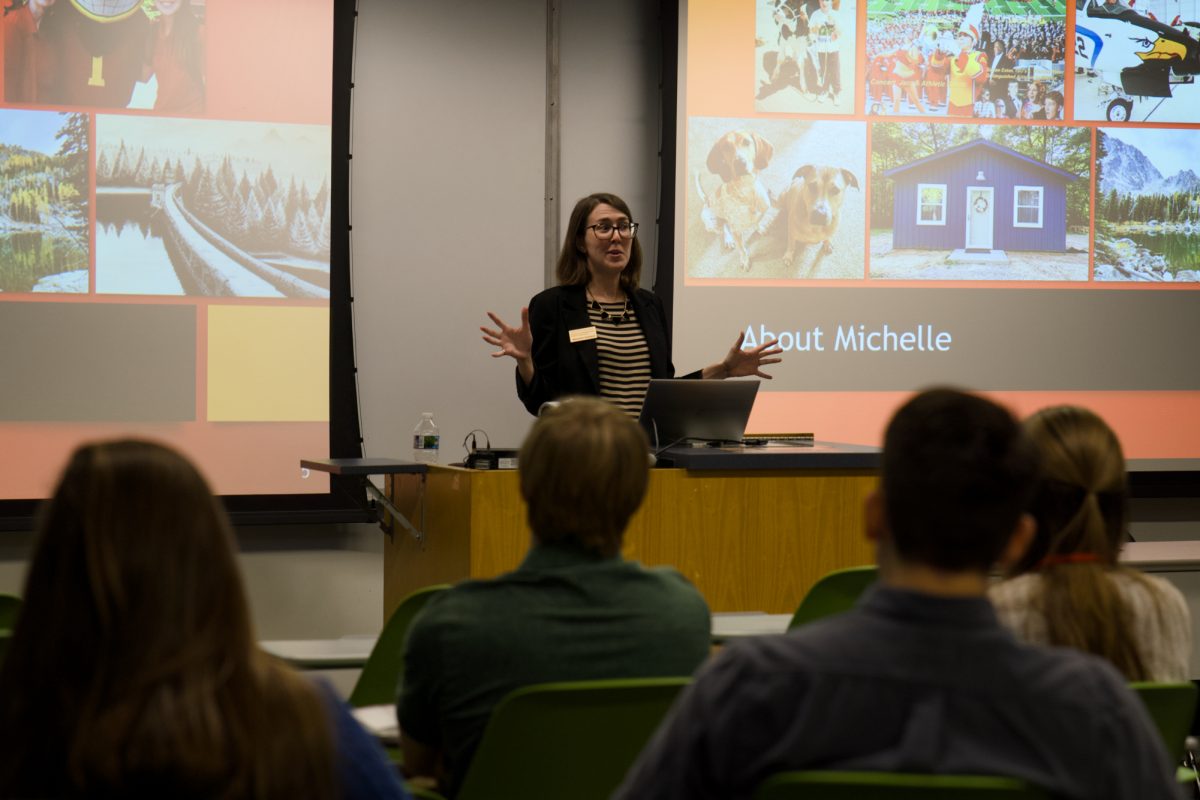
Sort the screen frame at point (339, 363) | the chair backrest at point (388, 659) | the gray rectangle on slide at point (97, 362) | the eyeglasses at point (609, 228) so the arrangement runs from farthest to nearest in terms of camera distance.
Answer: the screen frame at point (339, 363) < the gray rectangle on slide at point (97, 362) < the eyeglasses at point (609, 228) < the chair backrest at point (388, 659)

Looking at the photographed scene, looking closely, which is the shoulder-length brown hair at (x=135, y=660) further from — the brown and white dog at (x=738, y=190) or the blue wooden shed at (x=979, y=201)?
the blue wooden shed at (x=979, y=201)

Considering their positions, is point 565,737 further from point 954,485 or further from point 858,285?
point 858,285

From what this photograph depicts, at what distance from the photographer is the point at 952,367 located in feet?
17.8

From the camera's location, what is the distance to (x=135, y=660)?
3.37 ft

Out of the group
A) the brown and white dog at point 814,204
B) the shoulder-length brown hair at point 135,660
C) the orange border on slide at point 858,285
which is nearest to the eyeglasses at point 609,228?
the orange border on slide at point 858,285

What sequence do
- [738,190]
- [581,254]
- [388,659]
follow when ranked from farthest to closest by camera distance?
[738,190], [581,254], [388,659]

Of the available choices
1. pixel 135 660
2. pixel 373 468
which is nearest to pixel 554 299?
pixel 373 468

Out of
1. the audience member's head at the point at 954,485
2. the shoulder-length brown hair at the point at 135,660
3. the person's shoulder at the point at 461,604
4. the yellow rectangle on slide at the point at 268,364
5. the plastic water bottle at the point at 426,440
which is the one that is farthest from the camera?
the yellow rectangle on slide at the point at 268,364

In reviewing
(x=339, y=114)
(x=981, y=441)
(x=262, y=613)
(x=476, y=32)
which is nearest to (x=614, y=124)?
(x=476, y=32)

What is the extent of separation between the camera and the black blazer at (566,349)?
13.7 feet

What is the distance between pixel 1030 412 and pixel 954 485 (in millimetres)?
4636

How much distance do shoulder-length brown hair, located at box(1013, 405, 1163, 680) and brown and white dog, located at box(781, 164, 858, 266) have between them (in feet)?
11.7

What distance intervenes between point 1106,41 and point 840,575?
12.8 ft

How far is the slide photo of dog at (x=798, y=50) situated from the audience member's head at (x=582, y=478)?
12.2 feet
